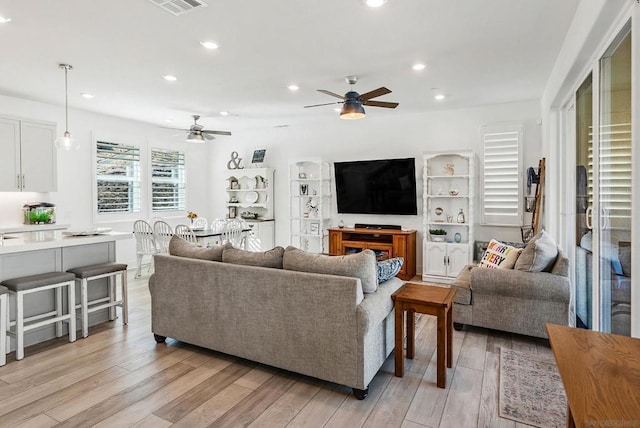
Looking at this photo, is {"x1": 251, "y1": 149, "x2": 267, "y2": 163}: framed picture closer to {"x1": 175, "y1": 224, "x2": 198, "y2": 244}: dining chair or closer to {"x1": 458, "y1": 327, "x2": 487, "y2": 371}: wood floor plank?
{"x1": 175, "y1": 224, "x2": 198, "y2": 244}: dining chair

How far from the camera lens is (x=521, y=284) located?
343 cm

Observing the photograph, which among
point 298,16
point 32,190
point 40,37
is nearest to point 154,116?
point 32,190

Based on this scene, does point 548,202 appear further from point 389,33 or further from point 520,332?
point 389,33

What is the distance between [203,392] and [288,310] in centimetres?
79

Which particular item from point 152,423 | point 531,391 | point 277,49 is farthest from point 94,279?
point 531,391

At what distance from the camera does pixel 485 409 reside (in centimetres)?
238

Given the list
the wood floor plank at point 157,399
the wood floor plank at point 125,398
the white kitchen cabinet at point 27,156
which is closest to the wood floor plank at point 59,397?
the wood floor plank at point 125,398

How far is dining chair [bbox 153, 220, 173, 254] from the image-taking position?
586cm

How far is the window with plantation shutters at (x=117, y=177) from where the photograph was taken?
6562mm

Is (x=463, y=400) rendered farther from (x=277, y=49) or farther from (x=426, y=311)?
(x=277, y=49)

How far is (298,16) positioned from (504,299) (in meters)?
3.09

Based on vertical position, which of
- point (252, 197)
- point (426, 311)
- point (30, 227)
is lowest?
point (426, 311)

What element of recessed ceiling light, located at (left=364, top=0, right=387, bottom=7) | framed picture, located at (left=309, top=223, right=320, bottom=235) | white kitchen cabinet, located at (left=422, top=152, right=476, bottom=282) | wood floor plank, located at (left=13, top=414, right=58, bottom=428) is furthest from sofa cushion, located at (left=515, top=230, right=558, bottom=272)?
framed picture, located at (left=309, top=223, right=320, bottom=235)

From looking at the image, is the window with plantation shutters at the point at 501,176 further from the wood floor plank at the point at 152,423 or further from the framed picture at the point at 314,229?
the wood floor plank at the point at 152,423
